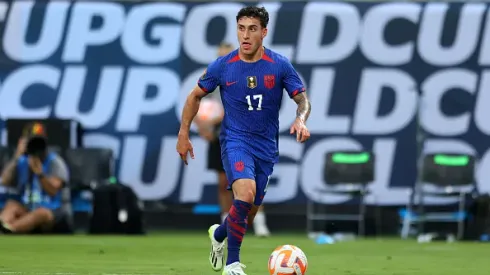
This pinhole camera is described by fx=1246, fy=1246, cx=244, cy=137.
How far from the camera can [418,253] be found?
50.6ft

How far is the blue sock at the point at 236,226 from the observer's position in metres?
10.7

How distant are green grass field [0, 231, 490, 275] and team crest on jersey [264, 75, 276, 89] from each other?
181cm

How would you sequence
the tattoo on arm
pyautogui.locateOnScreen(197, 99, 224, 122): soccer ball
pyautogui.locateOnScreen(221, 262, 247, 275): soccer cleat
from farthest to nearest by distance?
1. pyautogui.locateOnScreen(197, 99, 224, 122): soccer ball
2. the tattoo on arm
3. pyautogui.locateOnScreen(221, 262, 247, 275): soccer cleat

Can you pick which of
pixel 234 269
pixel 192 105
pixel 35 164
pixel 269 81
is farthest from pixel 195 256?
pixel 35 164

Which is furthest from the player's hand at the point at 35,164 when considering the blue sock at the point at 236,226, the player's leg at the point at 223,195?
the blue sock at the point at 236,226

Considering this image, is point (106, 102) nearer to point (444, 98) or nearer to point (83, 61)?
point (83, 61)

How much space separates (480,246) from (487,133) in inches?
128

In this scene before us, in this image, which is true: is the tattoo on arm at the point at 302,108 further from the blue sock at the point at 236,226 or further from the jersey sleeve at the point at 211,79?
the blue sock at the point at 236,226

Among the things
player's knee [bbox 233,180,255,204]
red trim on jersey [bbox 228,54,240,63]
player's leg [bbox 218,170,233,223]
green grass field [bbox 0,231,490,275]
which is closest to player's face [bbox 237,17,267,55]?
red trim on jersey [bbox 228,54,240,63]

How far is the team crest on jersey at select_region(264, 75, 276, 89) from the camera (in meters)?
11.2

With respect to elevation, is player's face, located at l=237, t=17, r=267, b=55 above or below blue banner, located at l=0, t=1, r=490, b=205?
above

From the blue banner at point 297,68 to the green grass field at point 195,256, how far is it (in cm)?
166

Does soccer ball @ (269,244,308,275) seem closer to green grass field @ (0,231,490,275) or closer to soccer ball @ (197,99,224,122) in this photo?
green grass field @ (0,231,490,275)

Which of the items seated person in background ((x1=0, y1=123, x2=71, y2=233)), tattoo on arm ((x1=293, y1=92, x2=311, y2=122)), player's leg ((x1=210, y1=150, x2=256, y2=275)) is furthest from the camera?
seated person in background ((x1=0, y1=123, x2=71, y2=233))
